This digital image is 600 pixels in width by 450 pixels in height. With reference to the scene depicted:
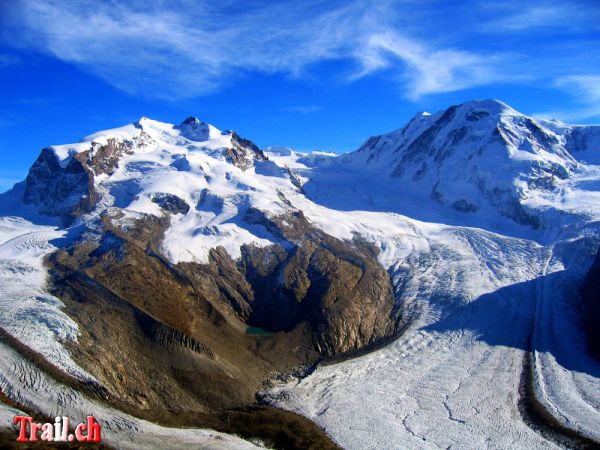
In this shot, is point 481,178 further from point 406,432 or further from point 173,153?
point 406,432

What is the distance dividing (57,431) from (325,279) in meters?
52.5

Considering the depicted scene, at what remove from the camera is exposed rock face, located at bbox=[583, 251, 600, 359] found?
7508cm

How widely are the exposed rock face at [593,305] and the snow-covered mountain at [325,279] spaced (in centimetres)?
181

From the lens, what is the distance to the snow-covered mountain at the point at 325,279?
5909 centimetres

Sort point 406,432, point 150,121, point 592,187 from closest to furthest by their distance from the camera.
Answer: point 406,432 → point 592,187 → point 150,121

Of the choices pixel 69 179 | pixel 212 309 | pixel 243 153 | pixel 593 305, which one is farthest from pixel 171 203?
pixel 593 305

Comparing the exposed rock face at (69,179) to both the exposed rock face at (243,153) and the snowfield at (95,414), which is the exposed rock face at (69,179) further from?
the snowfield at (95,414)

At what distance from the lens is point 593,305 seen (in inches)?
3219

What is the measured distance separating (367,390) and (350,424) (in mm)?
8029

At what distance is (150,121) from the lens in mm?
169625

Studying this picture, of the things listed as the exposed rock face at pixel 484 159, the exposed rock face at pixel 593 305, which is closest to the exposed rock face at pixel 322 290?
the exposed rock face at pixel 593 305

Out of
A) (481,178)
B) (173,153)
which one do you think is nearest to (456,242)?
(481,178)

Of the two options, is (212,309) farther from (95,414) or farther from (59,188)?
(59,188)

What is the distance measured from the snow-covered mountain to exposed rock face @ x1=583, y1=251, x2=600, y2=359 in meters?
1.81
